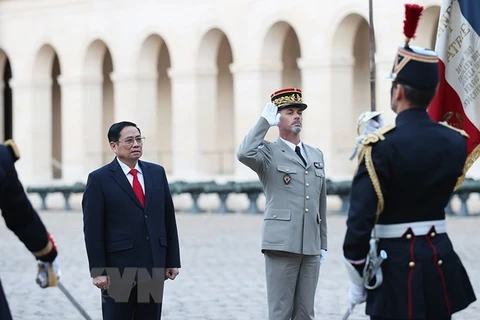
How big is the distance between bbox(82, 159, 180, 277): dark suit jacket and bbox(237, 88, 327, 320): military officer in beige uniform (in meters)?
0.63

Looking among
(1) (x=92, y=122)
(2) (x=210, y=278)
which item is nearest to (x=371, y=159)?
(2) (x=210, y=278)

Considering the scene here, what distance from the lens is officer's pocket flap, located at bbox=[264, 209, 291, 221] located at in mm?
8008

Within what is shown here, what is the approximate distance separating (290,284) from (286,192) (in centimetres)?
62

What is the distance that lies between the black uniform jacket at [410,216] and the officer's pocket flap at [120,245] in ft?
7.15

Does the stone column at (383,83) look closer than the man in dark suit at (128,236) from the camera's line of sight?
No

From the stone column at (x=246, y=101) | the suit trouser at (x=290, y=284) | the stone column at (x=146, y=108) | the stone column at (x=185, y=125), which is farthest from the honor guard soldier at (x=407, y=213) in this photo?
the stone column at (x=146, y=108)

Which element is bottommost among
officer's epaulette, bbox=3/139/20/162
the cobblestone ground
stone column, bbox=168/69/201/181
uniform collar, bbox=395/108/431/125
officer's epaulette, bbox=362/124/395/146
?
the cobblestone ground

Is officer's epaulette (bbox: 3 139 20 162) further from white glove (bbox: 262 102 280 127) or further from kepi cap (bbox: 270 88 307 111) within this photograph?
kepi cap (bbox: 270 88 307 111)

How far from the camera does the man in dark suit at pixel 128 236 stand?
7621 mm

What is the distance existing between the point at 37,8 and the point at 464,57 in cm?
2796

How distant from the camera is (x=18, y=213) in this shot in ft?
20.5

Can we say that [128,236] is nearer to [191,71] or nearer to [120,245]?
[120,245]

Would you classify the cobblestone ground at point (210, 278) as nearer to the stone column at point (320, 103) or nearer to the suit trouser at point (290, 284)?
the suit trouser at point (290, 284)

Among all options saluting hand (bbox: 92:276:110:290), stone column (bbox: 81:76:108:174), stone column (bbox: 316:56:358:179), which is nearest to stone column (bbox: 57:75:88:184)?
stone column (bbox: 81:76:108:174)
